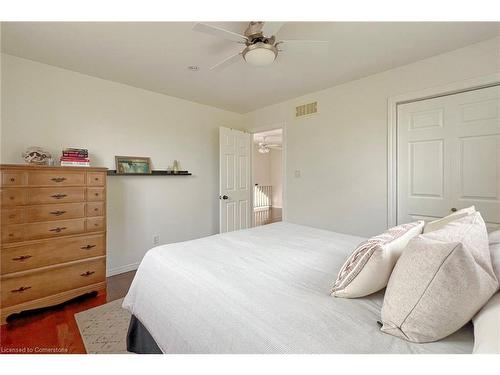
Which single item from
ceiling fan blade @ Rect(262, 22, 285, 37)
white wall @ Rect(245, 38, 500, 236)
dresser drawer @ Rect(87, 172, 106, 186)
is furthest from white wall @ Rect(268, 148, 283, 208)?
ceiling fan blade @ Rect(262, 22, 285, 37)

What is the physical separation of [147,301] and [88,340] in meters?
0.92

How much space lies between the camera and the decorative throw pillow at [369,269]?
867 millimetres

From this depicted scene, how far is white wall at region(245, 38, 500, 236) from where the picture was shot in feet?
6.92

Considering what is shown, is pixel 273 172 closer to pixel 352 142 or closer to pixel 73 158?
pixel 352 142

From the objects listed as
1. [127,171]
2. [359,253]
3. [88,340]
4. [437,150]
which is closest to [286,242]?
[359,253]

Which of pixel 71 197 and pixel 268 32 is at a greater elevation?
pixel 268 32

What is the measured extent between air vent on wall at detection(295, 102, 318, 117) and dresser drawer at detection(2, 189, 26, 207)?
10.5ft

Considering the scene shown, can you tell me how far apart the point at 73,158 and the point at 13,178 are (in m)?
0.49

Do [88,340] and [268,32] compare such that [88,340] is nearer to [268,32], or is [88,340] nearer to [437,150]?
[268,32]

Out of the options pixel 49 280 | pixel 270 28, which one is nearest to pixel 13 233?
pixel 49 280

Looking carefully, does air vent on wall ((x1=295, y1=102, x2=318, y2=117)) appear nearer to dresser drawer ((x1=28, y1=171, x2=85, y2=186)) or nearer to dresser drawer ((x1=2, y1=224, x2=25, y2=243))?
dresser drawer ((x1=28, y1=171, x2=85, y2=186))

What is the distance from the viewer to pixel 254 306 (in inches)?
33.3

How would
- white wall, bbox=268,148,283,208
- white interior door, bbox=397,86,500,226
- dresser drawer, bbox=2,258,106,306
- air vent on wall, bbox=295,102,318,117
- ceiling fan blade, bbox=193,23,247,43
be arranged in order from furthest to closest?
1. white wall, bbox=268,148,283,208
2. air vent on wall, bbox=295,102,318,117
3. white interior door, bbox=397,86,500,226
4. dresser drawer, bbox=2,258,106,306
5. ceiling fan blade, bbox=193,23,247,43

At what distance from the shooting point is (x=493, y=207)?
194 centimetres
